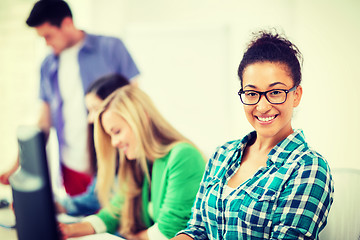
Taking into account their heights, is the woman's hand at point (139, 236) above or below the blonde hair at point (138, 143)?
below

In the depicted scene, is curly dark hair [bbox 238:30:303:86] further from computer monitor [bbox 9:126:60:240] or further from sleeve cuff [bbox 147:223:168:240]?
sleeve cuff [bbox 147:223:168:240]

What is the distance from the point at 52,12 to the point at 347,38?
5.20 ft

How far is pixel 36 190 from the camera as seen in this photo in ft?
2.53

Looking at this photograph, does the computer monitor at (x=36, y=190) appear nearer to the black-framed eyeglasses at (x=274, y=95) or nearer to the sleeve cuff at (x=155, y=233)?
the black-framed eyeglasses at (x=274, y=95)

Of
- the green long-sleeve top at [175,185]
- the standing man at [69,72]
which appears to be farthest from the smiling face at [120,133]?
the standing man at [69,72]

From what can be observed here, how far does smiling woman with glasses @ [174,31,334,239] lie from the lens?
947 mm

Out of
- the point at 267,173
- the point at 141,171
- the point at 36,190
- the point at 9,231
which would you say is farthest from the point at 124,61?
the point at 36,190

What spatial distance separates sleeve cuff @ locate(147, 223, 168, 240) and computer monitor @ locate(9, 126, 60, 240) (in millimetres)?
867

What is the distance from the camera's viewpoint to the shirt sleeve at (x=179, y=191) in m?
1.56

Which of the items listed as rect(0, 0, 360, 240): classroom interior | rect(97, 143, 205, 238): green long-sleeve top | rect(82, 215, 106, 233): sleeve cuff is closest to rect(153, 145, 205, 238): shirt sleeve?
rect(97, 143, 205, 238): green long-sleeve top

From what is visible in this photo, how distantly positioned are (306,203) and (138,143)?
0.97 meters

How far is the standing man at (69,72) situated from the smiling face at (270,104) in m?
1.00

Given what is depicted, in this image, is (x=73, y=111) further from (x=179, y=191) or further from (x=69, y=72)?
(x=179, y=191)

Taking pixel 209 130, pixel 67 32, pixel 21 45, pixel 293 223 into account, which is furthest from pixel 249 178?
pixel 21 45
